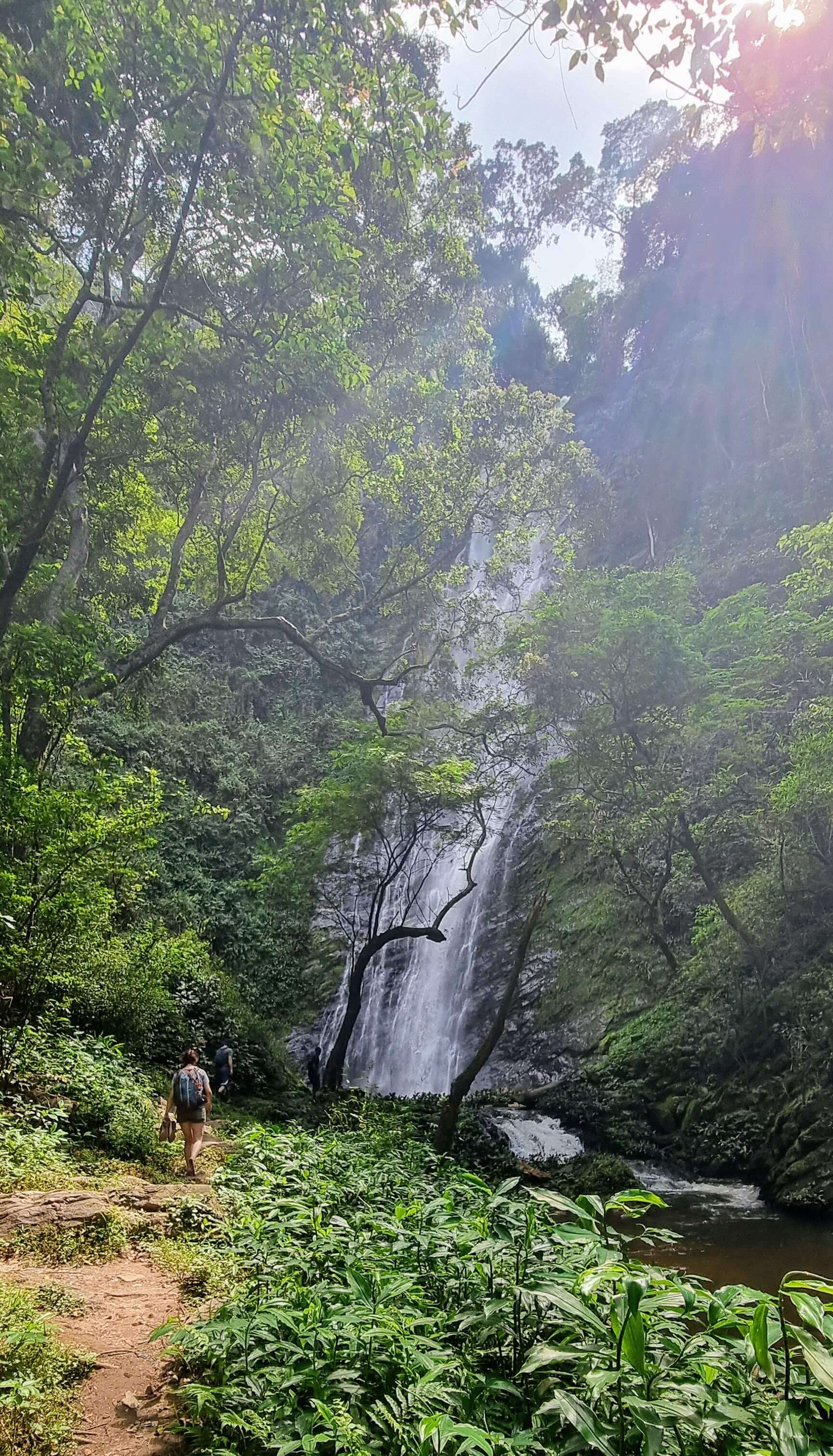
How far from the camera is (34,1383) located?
258 centimetres

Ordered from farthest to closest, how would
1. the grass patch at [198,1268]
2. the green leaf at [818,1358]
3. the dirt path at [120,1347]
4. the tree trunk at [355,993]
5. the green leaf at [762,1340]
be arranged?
the tree trunk at [355,993]
the grass patch at [198,1268]
the dirt path at [120,1347]
the green leaf at [762,1340]
the green leaf at [818,1358]

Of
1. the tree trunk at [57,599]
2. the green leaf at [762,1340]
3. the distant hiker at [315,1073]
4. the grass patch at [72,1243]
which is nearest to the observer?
the green leaf at [762,1340]

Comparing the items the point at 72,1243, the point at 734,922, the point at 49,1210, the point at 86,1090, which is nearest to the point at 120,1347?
the point at 72,1243

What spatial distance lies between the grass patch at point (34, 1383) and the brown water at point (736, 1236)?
498 centimetres

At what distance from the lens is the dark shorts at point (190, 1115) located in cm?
700

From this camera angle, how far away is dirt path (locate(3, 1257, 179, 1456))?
2523mm

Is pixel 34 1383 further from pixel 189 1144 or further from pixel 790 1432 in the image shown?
pixel 189 1144

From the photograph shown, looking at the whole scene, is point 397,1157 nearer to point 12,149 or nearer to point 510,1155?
point 510,1155

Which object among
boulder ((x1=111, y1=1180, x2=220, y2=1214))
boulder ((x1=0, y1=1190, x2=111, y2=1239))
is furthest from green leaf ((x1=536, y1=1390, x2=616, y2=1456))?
boulder ((x1=111, y1=1180, x2=220, y2=1214))

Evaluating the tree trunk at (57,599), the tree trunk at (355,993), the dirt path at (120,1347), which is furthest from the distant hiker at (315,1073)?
the dirt path at (120,1347)

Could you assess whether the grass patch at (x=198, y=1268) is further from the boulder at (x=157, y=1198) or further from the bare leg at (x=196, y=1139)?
the bare leg at (x=196, y=1139)

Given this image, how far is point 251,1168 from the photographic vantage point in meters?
5.29

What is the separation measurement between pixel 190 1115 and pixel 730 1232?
5882mm

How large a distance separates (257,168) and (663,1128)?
13.6 metres
